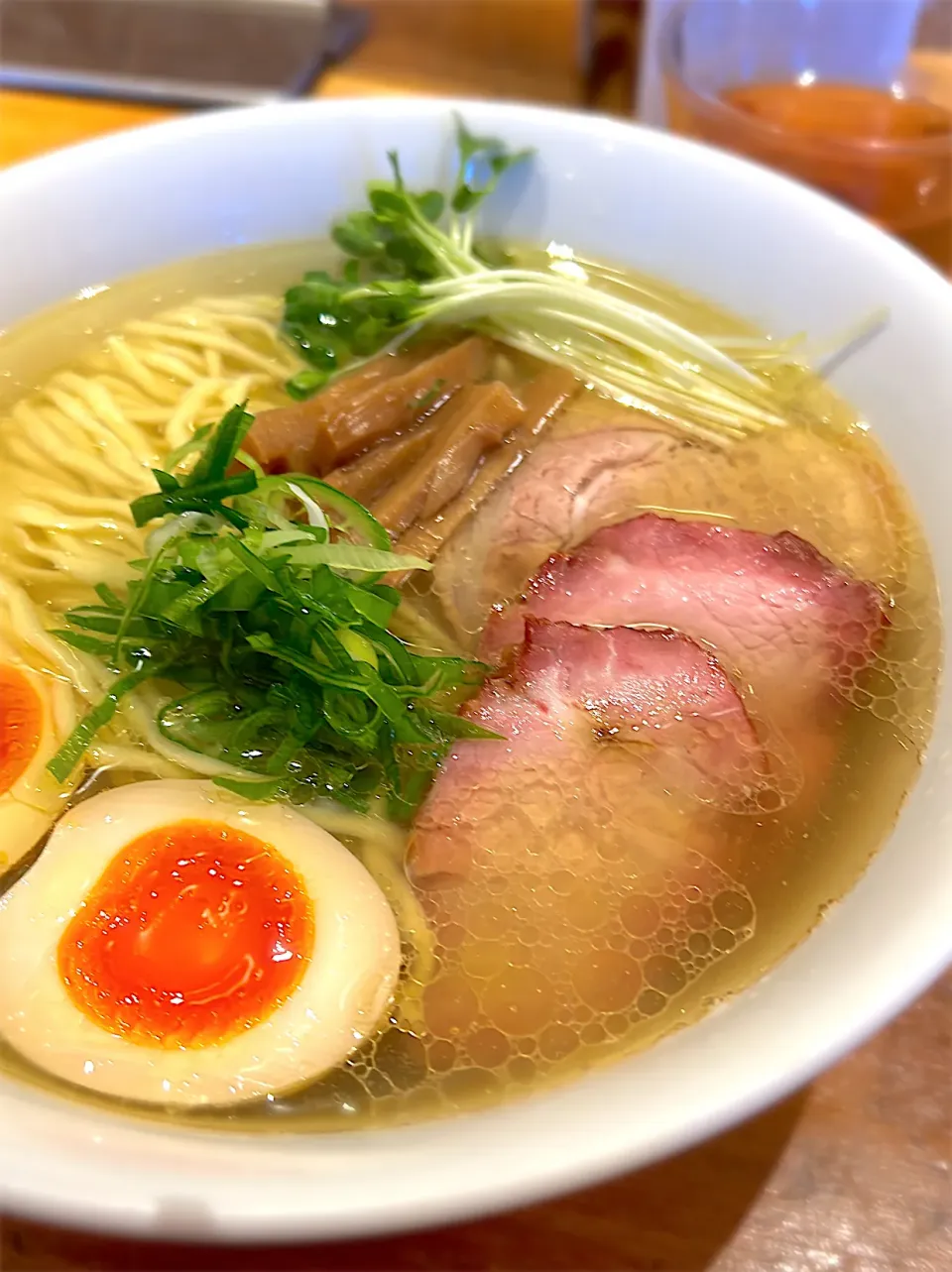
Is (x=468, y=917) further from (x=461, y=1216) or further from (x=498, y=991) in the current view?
(x=461, y=1216)

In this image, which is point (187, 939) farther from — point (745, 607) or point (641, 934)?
point (745, 607)

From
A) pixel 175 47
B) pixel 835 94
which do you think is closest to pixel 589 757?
pixel 835 94

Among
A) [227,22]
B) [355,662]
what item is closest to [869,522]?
[355,662]

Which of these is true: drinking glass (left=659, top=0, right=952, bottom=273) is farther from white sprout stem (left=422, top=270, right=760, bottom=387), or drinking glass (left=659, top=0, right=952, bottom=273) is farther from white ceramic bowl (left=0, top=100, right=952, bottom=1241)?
white sprout stem (left=422, top=270, right=760, bottom=387)

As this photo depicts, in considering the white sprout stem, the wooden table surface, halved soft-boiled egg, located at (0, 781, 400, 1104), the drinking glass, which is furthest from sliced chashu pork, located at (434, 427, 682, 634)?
the drinking glass

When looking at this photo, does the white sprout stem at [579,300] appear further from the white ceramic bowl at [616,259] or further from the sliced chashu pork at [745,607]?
the sliced chashu pork at [745,607]
